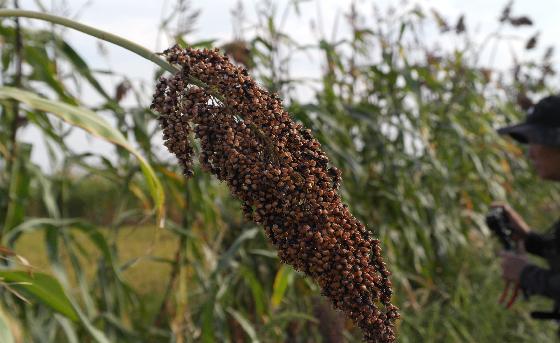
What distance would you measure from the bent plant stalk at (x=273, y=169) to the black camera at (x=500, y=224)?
2.00 metres

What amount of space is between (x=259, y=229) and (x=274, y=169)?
1.60 metres

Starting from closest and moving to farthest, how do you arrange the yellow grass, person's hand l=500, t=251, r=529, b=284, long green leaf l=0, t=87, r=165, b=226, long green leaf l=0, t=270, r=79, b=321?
long green leaf l=0, t=87, r=165, b=226, long green leaf l=0, t=270, r=79, b=321, person's hand l=500, t=251, r=529, b=284, the yellow grass

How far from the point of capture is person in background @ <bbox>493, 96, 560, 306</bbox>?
234 centimetres

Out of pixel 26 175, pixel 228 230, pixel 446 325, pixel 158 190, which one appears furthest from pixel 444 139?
pixel 158 190

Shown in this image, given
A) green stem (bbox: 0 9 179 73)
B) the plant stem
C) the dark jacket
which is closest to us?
green stem (bbox: 0 9 179 73)

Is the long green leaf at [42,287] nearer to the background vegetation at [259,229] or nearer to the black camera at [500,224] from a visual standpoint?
the background vegetation at [259,229]

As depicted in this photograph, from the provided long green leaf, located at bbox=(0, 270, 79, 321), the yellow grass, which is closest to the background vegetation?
long green leaf, located at bbox=(0, 270, 79, 321)

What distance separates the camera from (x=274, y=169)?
70 cm

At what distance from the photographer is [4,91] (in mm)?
813

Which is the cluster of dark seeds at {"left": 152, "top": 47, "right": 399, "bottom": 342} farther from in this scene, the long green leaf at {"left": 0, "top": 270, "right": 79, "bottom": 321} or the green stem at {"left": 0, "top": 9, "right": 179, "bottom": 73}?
the long green leaf at {"left": 0, "top": 270, "right": 79, "bottom": 321}

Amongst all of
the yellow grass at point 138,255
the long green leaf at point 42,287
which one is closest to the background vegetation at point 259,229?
the long green leaf at point 42,287

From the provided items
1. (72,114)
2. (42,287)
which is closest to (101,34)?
(72,114)

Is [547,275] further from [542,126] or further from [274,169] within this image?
[274,169]

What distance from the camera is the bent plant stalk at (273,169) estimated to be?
0.70 meters
